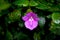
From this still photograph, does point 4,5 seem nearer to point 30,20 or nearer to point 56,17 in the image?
point 30,20

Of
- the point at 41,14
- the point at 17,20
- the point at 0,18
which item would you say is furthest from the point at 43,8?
the point at 0,18

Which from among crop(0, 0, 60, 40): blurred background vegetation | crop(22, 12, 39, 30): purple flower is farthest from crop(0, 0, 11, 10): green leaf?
crop(22, 12, 39, 30): purple flower

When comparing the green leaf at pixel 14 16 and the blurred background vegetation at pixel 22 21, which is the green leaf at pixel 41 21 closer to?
the blurred background vegetation at pixel 22 21

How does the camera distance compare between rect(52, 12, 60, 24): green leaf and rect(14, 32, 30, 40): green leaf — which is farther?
rect(14, 32, 30, 40): green leaf

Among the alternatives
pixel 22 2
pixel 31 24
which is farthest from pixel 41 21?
pixel 22 2

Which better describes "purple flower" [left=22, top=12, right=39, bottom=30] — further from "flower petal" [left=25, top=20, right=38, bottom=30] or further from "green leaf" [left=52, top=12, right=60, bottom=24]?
"green leaf" [left=52, top=12, right=60, bottom=24]

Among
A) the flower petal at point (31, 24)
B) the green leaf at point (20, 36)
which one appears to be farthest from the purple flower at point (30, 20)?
the green leaf at point (20, 36)
